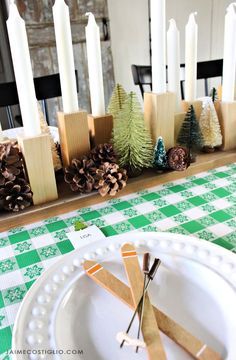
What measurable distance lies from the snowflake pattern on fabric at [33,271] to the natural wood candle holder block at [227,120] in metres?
0.56

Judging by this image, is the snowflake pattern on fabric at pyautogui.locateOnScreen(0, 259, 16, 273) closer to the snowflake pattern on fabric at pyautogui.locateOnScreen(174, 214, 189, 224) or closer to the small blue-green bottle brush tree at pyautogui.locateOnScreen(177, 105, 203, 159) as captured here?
the snowflake pattern on fabric at pyautogui.locateOnScreen(174, 214, 189, 224)

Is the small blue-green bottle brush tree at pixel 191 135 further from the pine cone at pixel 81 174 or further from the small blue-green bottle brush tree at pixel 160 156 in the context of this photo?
the pine cone at pixel 81 174

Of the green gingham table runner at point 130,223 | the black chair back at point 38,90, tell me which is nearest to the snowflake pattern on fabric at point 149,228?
the green gingham table runner at point 130,223

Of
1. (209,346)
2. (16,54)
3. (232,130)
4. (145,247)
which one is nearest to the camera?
(209,346)

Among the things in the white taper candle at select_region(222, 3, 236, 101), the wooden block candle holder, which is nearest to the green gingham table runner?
the wooden block candle holder

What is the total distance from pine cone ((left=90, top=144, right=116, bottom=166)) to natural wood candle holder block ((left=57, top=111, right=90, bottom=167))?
4cm

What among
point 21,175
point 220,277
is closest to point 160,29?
point 21,175

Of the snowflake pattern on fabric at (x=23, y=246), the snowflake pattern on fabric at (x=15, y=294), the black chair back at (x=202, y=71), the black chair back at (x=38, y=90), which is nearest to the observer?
the snowflake pattern on fabric at (x=15, y=294)

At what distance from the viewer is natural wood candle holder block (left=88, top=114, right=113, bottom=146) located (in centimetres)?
72

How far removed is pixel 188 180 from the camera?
757 millimetres

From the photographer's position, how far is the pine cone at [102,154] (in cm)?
67

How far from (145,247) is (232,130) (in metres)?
0.48

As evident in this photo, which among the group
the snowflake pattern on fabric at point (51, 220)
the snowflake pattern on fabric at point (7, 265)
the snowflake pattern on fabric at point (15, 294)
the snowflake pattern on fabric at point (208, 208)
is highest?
the snowflake pattern on fabric at point (208, 208)

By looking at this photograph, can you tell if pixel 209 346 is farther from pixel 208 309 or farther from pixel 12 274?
pixel 12 274
